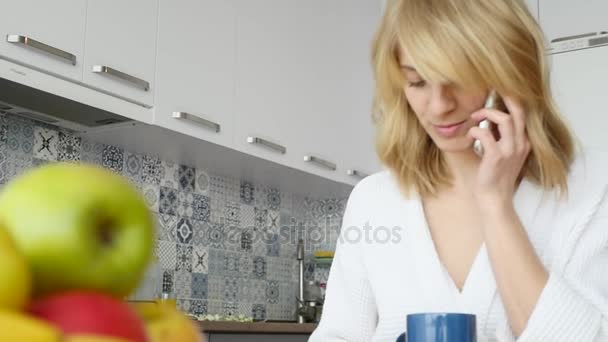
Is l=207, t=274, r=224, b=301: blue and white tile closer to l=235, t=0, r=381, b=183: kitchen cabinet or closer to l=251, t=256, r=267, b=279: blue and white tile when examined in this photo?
l=251, t=256, r=267, b=279: blue and white tile

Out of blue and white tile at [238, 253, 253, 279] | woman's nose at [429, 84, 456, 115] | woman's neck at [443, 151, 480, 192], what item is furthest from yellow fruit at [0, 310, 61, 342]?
blue and white tile at [238, 253, 253, 279]

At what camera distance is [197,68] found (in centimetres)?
288

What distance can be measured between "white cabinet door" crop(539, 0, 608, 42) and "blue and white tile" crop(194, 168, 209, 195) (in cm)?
169

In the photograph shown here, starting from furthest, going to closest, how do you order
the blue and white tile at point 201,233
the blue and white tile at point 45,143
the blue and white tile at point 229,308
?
the blue and white tile at point 229,308
the blue and white tile at point 201,233
the blue and white tile at point 45,143

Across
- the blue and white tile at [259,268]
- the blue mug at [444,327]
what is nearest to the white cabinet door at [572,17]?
the blue and white tile at [259,268]

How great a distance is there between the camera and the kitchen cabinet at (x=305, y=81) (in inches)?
126

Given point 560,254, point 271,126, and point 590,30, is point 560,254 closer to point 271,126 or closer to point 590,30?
point 271,126

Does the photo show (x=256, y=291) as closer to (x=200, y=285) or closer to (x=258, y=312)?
(x=258, y=312)

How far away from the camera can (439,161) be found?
4.97ft

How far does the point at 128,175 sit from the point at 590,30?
2.16 meters

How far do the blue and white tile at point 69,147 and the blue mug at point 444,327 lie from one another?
6.99 feet

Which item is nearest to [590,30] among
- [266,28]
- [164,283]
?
[266,28]

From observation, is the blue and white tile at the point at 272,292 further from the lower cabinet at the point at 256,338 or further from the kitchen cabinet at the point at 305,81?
the kitchen cabinet at the point at 305,81

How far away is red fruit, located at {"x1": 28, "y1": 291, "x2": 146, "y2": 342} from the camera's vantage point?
242 millimetres
